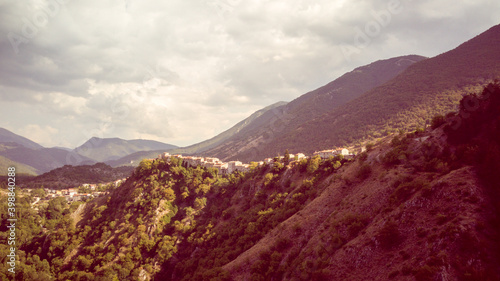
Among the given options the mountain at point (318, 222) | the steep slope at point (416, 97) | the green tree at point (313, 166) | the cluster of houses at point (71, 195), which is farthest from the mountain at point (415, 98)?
the cluster of houses at point (71, 195)

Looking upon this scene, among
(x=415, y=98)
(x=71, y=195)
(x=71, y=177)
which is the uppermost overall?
(x=71, y=177)

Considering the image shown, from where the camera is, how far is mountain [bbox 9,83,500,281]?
16531 millimetres

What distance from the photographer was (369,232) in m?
21.0

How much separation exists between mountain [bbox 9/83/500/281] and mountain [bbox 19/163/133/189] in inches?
3404

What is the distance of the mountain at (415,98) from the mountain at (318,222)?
Result: 7159cm

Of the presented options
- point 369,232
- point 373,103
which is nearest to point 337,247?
point 369,232

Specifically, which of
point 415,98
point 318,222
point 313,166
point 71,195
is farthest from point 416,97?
point 71,195

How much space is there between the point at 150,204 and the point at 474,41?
17033 centimetres

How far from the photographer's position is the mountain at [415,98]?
313 feet

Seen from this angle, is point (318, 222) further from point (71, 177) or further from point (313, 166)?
point (71, 177)

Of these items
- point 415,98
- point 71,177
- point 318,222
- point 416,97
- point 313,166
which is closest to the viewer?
point 318,222

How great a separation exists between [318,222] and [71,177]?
595 ft

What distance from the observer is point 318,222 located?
1139 inches

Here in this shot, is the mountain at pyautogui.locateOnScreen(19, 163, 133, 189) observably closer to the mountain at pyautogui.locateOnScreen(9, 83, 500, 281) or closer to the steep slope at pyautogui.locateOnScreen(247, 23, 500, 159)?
the mountain at pyautogui.locateOnScreen(9, 83, 500, 281)
